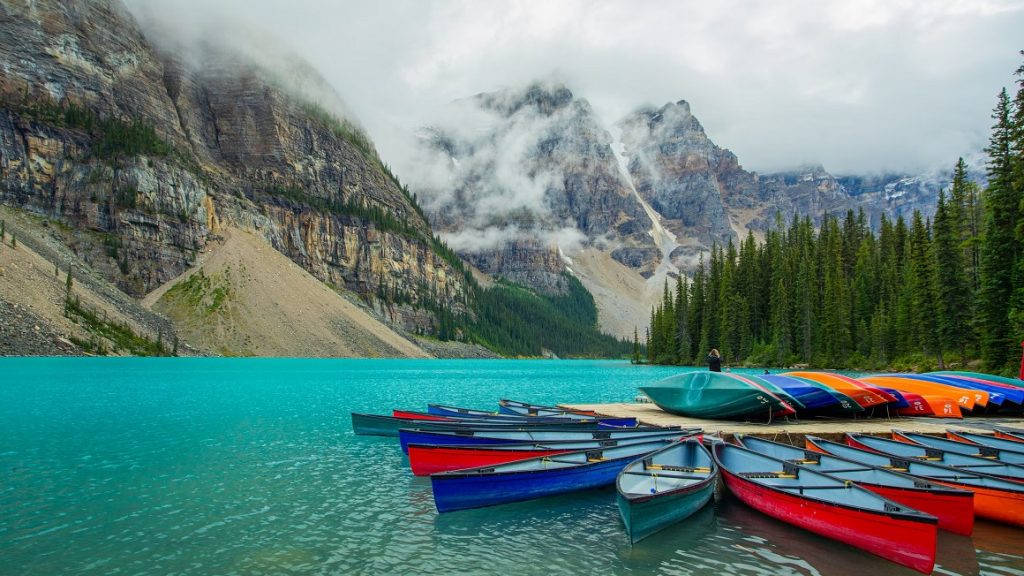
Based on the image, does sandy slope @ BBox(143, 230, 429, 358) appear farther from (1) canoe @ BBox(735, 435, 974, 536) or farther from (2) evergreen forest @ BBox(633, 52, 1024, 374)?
(1) canoe @ BBox(735, 435, 974, 536)

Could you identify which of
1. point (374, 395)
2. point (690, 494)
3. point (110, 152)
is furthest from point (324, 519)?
point (110, 152)

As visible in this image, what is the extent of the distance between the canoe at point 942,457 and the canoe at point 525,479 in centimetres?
902

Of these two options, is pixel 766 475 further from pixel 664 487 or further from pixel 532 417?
pixel 532 417

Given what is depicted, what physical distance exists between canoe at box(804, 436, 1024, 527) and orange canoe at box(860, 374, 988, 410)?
48.0 feet

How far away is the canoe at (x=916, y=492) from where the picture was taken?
45.5 feet

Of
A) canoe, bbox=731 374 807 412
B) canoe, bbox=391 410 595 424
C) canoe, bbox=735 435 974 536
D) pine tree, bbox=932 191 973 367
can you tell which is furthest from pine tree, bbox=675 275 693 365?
canoe, bbox=735 435 974 536

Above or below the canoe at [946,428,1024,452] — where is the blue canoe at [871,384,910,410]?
above

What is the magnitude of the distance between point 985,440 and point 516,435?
17.7m

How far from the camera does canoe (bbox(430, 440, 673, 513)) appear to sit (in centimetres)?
1684

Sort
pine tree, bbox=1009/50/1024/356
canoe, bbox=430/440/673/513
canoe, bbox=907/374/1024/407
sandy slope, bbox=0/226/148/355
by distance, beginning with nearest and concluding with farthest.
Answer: canoe, bbox=430/440/673/513 → canoe, bbox=907/374/1024/407 → pine tree, bbox=1009/50/1024/356 → sandy slope, bbox=0/226/148/355

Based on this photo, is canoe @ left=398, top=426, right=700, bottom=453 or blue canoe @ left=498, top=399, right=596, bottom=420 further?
blue canoe @ left=498, top=399, right=596, bottom=420

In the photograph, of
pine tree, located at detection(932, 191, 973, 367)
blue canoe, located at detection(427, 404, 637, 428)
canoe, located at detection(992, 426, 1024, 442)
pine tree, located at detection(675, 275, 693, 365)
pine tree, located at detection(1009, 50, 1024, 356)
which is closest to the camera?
canoe, located at detection(992, 426, 1024, 442)

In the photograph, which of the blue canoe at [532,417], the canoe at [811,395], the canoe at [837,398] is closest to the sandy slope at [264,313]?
the blue canoe at [532,417]

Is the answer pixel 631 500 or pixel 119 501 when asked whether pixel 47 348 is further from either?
pixel 631 500
